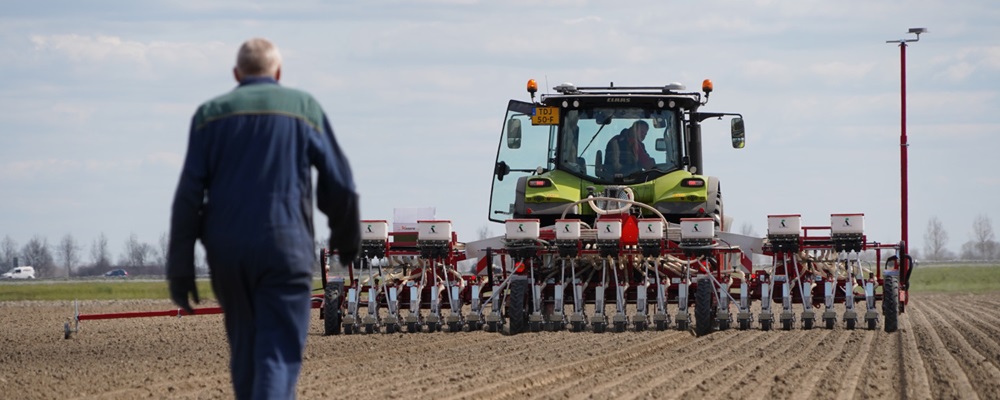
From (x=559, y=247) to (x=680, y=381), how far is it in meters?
4.89

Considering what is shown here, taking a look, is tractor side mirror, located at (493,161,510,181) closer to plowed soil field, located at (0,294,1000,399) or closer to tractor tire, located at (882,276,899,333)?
plowed soil field, located at (0,294,1000,399)

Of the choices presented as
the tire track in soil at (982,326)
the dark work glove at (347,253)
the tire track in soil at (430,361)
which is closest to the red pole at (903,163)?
the tire track in soil at (982,326)

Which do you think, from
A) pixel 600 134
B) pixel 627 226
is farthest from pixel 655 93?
pixel 627 226

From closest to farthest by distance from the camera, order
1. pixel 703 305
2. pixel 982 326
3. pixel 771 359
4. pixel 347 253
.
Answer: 1. pixel 347 253
2. pixel 771 359
3. pixel 703 305
4. pixel 982 326

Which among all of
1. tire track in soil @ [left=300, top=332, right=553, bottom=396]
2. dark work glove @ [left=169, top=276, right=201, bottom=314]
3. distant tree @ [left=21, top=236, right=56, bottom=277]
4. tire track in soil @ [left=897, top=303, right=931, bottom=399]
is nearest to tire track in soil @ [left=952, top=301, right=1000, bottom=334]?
tire track in soil @ [left=897, top=303, right=931, bottom=399]

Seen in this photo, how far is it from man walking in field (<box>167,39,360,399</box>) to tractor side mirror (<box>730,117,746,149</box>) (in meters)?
10.5

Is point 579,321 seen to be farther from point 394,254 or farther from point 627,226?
point 394,254

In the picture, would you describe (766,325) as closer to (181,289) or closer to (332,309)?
(332,309)

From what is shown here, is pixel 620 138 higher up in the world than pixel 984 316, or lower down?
higher up

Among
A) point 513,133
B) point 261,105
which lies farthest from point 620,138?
point 261,105

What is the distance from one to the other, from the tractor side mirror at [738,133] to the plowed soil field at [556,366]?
2.10 meters

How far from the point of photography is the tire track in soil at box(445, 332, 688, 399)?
8.95m

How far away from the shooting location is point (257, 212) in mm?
5023

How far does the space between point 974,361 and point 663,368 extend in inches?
107
